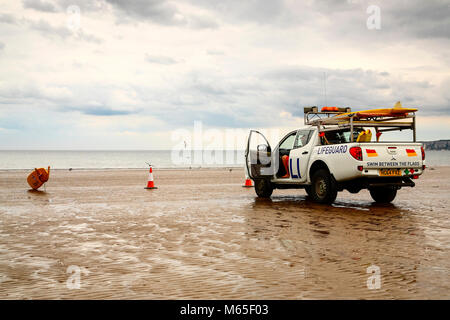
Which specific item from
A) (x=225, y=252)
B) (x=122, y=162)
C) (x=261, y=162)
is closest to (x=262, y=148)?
(x=261, y=162)

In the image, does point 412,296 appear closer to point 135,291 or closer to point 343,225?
point 135,291

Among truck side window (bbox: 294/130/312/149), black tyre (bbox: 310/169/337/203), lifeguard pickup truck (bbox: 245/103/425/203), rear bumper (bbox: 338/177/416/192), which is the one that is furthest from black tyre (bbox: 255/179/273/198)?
rear bumper (bbox: 338/177/416/192)

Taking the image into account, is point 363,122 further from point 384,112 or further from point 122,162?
point 122,162

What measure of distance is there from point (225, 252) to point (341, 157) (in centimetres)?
555

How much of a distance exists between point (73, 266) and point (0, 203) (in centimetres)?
867

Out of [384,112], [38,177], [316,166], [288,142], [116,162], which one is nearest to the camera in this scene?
[384,112]

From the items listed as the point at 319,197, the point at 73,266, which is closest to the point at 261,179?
the point at 319,197

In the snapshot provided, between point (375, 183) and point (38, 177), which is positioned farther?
point (38, 177)

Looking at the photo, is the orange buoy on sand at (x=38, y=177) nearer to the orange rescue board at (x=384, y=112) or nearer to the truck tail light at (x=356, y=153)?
the orange rescue board at (x=384, y=112)

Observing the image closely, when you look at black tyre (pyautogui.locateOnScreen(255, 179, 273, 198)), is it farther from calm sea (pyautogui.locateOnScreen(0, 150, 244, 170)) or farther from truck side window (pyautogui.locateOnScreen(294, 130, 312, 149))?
calm sea (pyautogui.locateOnScreen(0, 150, 244, 170))

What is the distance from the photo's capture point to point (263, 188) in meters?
13.4

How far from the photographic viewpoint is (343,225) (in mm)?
7992

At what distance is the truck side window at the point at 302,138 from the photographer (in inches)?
474

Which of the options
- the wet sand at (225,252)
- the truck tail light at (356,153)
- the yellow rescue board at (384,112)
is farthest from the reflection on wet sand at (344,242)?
the yellow rescue board at (384,112)
